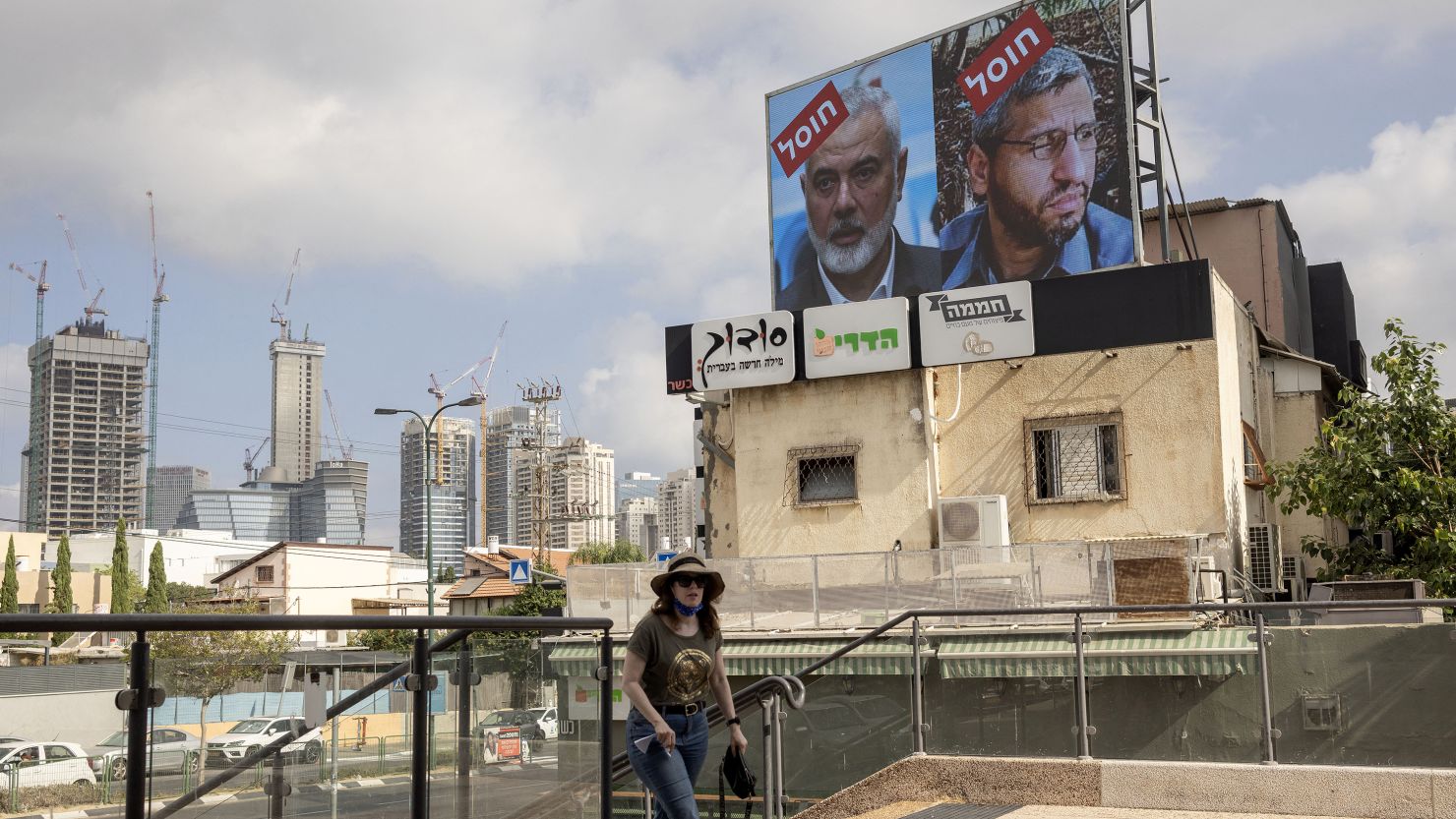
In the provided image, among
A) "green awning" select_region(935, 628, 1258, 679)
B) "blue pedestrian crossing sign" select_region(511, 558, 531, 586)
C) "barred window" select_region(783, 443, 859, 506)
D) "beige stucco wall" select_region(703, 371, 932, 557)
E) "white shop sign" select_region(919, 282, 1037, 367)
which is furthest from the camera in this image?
"blue pedestrian crossing sign" select_region(511, 558, 531, 586)

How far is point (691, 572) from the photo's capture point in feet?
20.6

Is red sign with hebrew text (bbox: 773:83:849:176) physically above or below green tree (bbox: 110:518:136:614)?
above

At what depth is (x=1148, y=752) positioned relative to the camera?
8.96 meters

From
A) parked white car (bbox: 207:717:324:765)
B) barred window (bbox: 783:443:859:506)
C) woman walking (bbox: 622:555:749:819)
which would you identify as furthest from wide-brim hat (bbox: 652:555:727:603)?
barred window (bbox: 783:443:859:506)

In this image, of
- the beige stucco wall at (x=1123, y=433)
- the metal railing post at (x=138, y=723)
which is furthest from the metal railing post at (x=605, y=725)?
the beige stucco wall at (x=1123, y=433)

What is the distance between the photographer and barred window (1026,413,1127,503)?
2259 centimetres

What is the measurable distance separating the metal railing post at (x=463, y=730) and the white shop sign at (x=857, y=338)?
757 inches

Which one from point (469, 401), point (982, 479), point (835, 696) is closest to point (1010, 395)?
point (982, 479)

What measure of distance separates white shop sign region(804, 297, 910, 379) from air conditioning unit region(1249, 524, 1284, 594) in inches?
271

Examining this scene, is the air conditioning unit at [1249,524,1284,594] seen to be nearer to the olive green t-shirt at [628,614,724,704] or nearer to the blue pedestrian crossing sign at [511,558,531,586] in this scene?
the olive green t-shirt at [628,614,724,704]

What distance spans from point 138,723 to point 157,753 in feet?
0.44

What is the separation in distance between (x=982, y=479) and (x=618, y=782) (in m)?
16.9

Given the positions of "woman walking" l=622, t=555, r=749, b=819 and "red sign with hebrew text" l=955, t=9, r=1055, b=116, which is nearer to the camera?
"woman walking" l=622, t=555, r=749, b=819

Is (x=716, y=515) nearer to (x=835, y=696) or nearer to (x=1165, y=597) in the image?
(x=1165, y=597)
